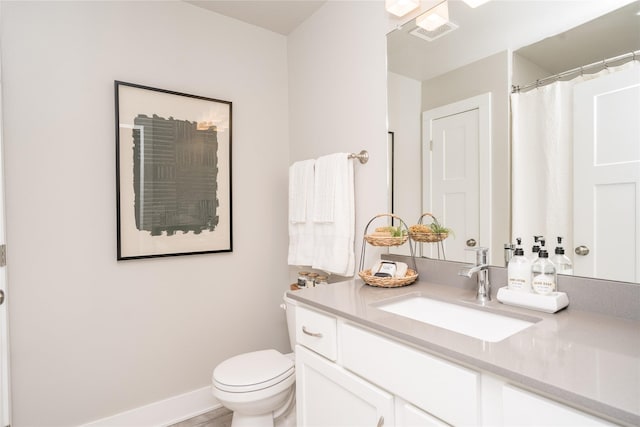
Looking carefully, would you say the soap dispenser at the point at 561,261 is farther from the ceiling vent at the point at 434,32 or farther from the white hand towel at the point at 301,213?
the white hand towel at the point at 301,213

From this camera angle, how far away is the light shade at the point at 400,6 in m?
1.59

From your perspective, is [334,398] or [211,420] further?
[211,420]

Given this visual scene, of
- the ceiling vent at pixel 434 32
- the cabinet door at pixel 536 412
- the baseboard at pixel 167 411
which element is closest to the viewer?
the cabinet door at pixel 536 412

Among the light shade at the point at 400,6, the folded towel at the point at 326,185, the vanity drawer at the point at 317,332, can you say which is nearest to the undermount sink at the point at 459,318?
the vanity drawer at the point at 317,332

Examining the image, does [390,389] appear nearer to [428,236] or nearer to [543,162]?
[428,236]

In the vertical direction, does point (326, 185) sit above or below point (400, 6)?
below

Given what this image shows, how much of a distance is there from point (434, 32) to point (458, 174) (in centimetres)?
65

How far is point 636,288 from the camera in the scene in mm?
977

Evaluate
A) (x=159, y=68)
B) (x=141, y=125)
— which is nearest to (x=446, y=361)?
(x=141, y=125)

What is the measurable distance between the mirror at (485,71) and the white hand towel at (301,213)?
1.86ft

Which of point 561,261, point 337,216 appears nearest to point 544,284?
point 561,261

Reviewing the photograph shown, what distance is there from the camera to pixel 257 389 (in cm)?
160

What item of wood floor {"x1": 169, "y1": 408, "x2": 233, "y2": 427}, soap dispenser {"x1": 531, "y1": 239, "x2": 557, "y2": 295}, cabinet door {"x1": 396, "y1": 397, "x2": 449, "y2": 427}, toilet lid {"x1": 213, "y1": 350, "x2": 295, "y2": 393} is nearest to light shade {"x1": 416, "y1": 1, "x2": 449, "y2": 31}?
soap dispenser {"x1": 531, "y1": 239, "x2": 557, "y2": 295}

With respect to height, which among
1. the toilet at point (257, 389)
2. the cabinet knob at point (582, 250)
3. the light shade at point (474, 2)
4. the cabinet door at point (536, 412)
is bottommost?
the toilet at point (257, 389)
